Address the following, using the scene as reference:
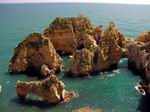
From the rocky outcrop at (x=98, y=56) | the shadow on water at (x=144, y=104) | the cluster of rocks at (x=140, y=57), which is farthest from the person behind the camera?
the rocky outcrop at (x=98, y=56)

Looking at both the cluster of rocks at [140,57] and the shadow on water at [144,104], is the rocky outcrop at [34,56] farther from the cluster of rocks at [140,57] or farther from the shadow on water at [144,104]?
the shadow on water at [144,104]

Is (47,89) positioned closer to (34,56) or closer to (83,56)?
(83,56)

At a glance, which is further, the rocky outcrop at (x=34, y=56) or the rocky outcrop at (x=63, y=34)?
the rocky outcrop at (x=63, y=34)

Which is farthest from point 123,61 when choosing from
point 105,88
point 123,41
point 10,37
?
point 10,37

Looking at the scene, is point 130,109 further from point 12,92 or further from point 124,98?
point 12,92

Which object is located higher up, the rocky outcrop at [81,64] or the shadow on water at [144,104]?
the rocky outcrop at [81,64]

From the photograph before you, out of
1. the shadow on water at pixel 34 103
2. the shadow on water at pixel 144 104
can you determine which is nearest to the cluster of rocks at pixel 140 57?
the shadow on water at pixel 144 104
